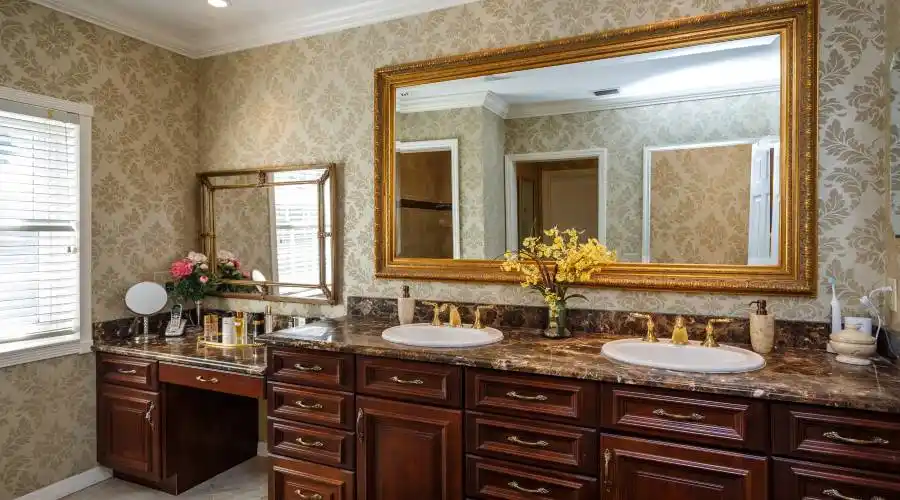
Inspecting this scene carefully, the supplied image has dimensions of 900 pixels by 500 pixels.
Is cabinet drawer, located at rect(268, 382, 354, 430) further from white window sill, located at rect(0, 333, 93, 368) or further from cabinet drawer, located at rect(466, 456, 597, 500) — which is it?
white window sill, located at rect(0, 333, 93, 368)

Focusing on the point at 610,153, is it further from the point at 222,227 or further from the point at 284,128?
the point at 222,227

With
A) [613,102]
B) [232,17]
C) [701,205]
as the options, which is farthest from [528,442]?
[232,17]

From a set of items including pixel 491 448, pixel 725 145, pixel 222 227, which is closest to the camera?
pixel 491 448

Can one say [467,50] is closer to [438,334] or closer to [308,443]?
[438,334]

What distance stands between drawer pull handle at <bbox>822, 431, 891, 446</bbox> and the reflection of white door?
0.77 meters

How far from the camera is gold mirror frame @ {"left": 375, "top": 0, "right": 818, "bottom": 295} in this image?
2012mm

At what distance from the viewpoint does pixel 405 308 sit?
260 centimetres

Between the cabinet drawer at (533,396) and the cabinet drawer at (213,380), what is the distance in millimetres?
1065

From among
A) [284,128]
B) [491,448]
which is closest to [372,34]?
Result: [284,128]

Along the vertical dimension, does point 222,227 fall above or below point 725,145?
below

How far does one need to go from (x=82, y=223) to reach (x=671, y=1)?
298cm

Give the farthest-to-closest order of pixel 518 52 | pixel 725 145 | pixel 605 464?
1. pixel 518 52
2. pixel 725 145
3. pixel 605 464

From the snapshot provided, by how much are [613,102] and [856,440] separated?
4.92ft

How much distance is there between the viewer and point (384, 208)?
280cm
